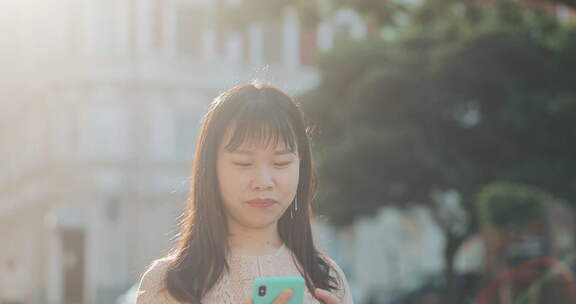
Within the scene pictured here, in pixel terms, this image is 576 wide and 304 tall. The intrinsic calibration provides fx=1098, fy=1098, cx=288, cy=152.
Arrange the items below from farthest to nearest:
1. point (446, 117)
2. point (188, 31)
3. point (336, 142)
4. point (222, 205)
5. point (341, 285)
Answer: point (188, 31)
point (446, 117)
point (336, 142)
point (341, 285)
point (222, 205)

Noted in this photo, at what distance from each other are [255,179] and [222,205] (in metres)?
0.13

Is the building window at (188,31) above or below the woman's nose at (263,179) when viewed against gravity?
above

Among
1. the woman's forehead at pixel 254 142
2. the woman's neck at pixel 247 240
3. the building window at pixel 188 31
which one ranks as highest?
the building window at pixel 188 31

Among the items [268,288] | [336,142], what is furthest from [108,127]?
[268,288]

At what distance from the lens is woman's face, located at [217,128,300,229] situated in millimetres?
2855

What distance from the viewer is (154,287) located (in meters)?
2.82

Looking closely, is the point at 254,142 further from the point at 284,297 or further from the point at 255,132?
the point at 284,297

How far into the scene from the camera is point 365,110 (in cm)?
2430

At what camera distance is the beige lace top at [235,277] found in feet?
9.23

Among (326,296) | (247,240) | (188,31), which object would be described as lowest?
(326,296)

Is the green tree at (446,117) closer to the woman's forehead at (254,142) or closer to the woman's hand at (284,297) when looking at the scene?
the woman's forehead at (254,142)

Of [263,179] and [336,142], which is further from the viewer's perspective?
[336,142]

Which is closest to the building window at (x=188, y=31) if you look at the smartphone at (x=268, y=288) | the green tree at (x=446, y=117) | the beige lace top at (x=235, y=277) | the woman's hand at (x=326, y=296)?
the green tree at (x=446, y=117)

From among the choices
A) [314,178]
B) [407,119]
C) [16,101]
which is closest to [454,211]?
[407,119]
